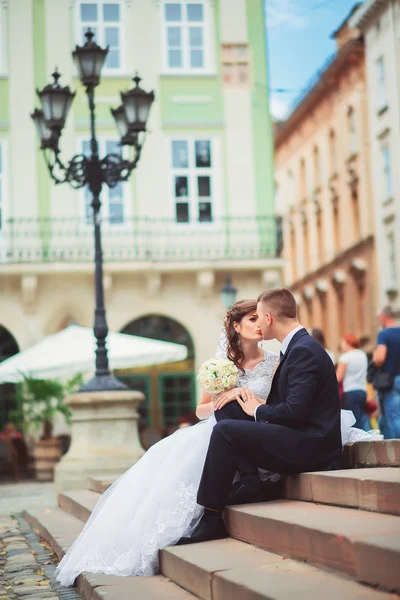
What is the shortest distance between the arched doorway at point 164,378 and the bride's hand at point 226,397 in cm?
1832

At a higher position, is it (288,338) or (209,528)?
(288,338)

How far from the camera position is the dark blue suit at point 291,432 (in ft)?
20.4

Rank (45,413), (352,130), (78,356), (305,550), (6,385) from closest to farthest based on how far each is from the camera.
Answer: (305,550) < (78,356) < (45,413) < (6,385) < (352,130)

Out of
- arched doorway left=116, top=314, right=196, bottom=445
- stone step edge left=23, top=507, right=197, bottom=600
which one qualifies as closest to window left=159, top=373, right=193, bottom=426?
arched doorway left=116, top=314, right=196, bottom=445

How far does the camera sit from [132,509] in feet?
22.2

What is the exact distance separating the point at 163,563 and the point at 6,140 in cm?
1975

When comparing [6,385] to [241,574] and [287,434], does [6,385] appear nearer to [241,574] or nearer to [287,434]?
[287,434]

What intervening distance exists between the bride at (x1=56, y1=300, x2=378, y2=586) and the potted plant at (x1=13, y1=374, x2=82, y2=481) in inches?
478

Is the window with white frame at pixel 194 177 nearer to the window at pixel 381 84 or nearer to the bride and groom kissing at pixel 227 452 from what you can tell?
the window at pixel 381 84

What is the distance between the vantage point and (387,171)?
35.4 meters

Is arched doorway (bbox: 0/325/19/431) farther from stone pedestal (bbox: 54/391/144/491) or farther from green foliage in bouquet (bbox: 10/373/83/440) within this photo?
Answer: stone pedestal (bbox: 54/391/144/491)

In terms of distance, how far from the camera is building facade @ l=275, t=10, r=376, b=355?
37469mm

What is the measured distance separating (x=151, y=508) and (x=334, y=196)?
116 ft

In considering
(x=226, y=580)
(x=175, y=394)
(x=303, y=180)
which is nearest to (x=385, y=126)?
(x=303, y=180)
